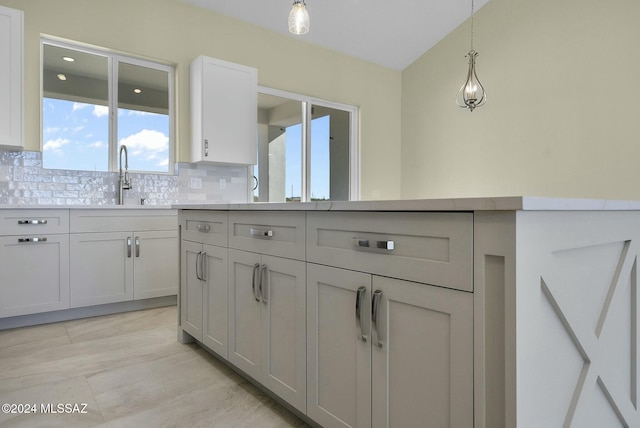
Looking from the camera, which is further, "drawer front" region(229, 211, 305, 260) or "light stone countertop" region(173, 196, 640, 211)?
"drawer front" region(229, 211, 305, 260)

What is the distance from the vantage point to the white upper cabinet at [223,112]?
3836 millimetres

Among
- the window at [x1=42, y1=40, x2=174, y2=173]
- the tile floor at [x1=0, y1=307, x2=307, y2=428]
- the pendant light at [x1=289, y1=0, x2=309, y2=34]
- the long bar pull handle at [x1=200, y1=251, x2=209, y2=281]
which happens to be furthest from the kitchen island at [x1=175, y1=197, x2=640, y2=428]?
the window at [x1=42, y1=40, x2=174, y2=173]

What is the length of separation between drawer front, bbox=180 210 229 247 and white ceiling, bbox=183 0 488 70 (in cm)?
270

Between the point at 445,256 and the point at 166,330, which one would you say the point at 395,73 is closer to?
the point at 166,330

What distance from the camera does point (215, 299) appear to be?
6.81ft

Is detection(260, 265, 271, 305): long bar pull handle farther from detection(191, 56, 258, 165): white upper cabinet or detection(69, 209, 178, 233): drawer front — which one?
detection(191, 56, 258, 165): white upper cabinet

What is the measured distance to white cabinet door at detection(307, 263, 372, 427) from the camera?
1.22m

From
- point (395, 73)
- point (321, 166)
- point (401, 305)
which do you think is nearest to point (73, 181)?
point (321, 166)

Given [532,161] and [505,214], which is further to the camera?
[532,161]

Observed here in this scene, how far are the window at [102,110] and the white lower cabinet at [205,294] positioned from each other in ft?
5.96

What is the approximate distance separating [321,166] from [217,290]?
3.52 m

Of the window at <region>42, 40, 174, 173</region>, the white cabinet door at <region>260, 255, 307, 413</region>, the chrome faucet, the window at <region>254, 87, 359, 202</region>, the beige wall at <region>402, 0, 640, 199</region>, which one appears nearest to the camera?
the white cabinet door at <region>260, 255, 307, 413</region>

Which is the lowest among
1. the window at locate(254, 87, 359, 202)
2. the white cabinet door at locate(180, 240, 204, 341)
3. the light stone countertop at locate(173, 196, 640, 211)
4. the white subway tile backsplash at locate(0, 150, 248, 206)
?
the white cabinet door at locate(180, 240, 204, 341)

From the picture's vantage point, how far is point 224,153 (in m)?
3.97
